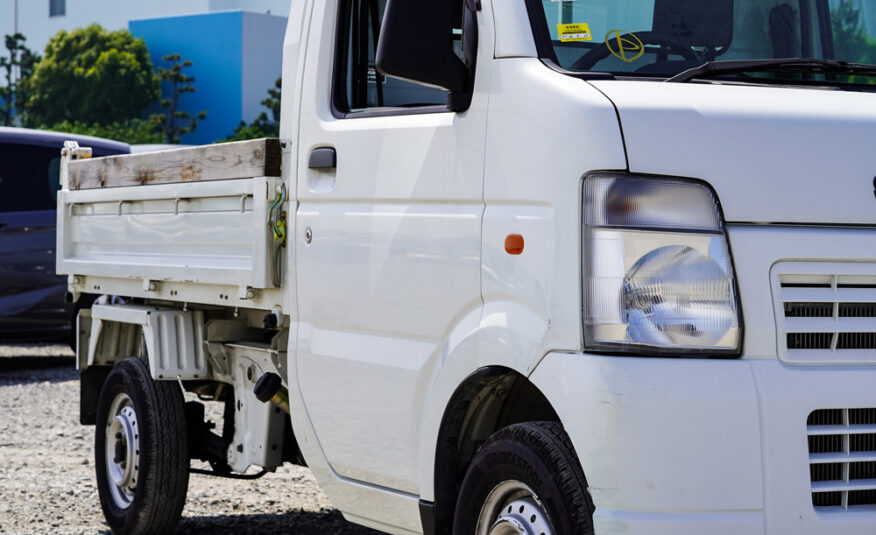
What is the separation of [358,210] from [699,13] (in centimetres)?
119

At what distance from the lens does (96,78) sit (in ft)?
132

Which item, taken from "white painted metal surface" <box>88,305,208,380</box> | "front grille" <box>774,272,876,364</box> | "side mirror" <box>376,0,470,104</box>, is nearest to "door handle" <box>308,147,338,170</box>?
"side mirror" <box>376,0,470,104</box>

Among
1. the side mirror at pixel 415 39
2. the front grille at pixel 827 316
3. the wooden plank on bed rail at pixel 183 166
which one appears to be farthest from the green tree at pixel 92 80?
the front grille at pixel 827 316

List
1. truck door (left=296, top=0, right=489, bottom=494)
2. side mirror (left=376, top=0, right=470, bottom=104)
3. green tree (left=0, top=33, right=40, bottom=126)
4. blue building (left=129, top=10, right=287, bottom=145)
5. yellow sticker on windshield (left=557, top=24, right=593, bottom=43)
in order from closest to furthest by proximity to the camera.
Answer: side mirror (left=376, top=0, right=470, bottom=104)
yellow sticker on windshield (left=557, top=24, right=593, bottom=43)
truck door (left=296, top=0, right=489, bottom=494)
blue building (left=129, top=10, right=287, bottom=145)
green tree (left=0, top=33, right=40, bottom=126)

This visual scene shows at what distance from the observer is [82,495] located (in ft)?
23.2

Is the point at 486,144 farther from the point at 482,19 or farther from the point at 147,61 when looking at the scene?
the point at 147,61

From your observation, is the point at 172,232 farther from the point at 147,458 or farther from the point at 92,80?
the point at 92,80

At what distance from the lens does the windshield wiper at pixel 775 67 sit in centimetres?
356

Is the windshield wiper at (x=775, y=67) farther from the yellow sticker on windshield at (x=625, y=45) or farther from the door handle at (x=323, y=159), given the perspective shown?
the door handle at (x=323, y=159)

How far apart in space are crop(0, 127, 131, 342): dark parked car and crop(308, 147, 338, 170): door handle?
726 cm

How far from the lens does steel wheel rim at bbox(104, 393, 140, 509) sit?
6.02m

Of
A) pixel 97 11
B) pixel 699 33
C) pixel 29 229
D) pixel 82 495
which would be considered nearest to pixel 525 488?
pixel 699 33

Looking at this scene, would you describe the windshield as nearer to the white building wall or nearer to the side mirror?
the side mirror

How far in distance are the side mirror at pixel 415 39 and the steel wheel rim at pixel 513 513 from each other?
1103 mm
